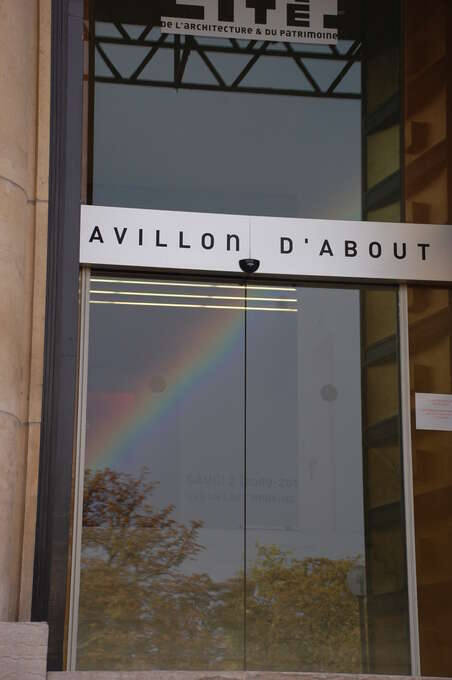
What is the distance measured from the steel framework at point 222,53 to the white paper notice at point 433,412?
272 centimetres

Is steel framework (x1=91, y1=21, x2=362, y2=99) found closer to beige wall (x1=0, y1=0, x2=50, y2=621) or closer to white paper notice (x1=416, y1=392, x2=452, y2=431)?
beige wall (x1=0, y1=0, x2=50, y2=621)

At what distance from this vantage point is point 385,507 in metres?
10.2

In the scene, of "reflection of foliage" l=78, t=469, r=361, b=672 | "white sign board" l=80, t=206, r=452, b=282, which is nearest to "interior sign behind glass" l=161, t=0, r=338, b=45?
"white sign board" l=80, t=206, r=452, b=282

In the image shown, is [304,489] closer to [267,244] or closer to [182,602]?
[182,602]

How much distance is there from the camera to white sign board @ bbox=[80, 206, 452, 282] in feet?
33.6

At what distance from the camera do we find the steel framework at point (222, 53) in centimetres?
1066

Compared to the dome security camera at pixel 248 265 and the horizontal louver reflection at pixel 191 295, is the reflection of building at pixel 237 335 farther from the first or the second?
the dome security camera at pixel 248 265

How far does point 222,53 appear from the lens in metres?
10.9

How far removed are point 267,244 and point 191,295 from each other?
2.51ft

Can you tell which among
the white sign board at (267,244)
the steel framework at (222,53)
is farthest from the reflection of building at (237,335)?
the white sign board at (267,244)

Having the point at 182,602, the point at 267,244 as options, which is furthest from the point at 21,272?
the point at 182,602

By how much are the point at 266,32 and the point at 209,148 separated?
1169 mm

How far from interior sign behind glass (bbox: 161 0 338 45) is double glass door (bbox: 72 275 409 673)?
2242mm

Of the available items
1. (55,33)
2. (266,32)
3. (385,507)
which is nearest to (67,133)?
(55,33)
